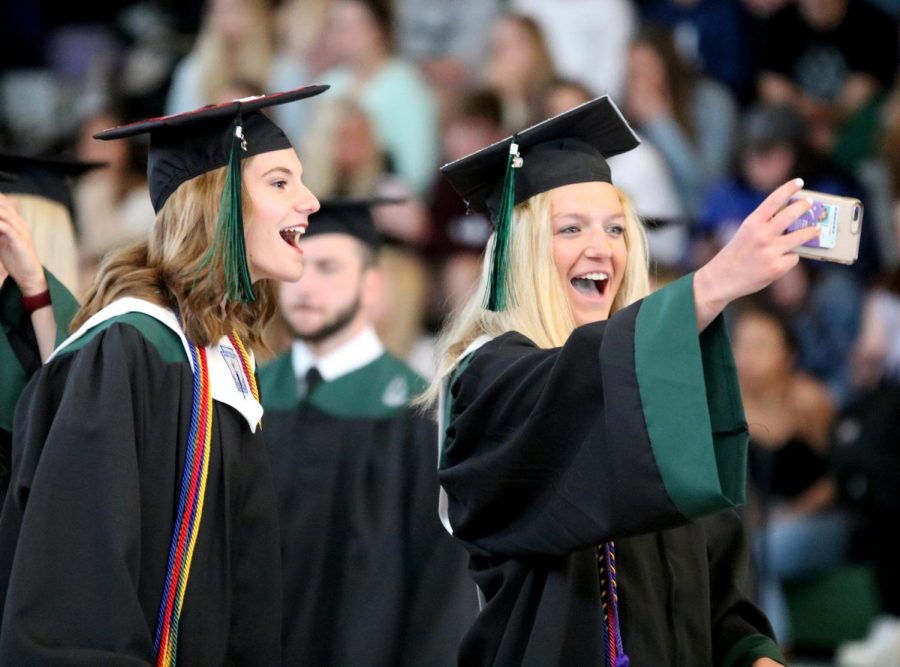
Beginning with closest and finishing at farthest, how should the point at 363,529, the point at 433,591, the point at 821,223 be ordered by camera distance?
1. the point at 821,223
2. the point at 433,591
3. the point at 363,529

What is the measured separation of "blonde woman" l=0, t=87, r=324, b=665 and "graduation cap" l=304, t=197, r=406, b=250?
2.21 metres

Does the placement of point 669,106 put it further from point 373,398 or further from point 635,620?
point 635,620

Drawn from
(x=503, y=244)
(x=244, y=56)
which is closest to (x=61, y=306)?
(x=503, y=244)

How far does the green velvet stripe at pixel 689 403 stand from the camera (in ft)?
9.20

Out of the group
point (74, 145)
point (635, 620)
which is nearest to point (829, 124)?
point (74, 145)

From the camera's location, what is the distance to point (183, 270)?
3332 mm

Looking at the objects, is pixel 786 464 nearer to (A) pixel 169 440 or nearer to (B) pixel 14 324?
(B) pixel 14 324

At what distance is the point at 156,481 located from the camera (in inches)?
123

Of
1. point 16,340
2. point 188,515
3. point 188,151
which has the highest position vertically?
point 188,151

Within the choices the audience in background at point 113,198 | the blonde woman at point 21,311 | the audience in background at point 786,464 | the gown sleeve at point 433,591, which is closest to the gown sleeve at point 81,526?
the blonde woman at point 21,311

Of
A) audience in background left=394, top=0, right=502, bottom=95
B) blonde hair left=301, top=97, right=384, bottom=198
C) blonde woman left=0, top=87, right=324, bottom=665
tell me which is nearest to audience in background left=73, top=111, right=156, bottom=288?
blonde hair left=301, top=97, right=384, bottom=198

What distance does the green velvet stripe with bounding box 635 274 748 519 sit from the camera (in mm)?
2805

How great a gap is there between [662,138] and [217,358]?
5609 millimetres

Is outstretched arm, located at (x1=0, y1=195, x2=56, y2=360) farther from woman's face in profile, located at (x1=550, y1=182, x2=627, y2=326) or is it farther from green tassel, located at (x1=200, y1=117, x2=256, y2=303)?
woman's face in profile, located at (x1=550, y1=182, x2=627, y2=326)
